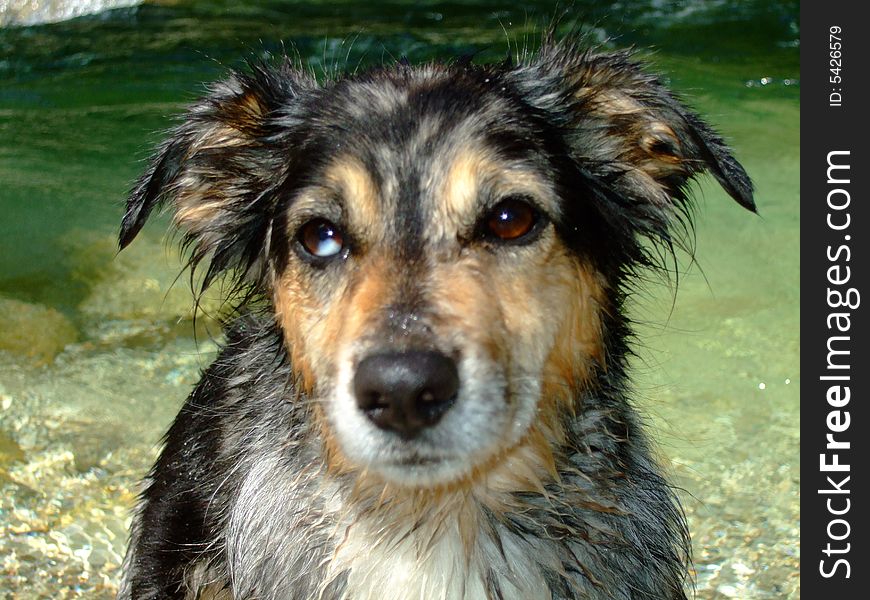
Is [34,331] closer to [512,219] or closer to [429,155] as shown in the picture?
[429,155]

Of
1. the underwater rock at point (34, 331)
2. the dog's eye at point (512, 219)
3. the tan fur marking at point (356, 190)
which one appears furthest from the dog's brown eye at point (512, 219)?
the underwater rock at point (34, 331)

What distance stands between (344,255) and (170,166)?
760mm

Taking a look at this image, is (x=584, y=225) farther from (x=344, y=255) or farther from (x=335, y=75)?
(x=335, y=75)

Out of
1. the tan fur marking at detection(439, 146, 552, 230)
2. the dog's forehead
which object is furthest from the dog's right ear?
the tan fur marking at detection(439, 146, 552, 230)

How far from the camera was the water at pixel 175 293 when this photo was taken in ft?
16.8

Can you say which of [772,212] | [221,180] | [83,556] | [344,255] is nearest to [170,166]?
[221,180]

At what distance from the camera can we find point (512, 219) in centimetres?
327

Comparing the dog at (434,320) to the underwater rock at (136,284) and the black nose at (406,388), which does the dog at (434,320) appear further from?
the underwater rock at (136,284)

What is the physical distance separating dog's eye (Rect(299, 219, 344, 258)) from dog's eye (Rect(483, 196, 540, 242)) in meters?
0.47

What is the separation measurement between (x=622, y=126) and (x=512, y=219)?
64cm

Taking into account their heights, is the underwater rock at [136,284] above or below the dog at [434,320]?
below

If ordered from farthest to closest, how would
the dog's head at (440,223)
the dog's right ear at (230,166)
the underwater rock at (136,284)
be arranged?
the underwater rock at (136,284), the dog's right ear at (230,166), the dog's head at (440,223)

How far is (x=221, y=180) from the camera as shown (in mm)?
3830

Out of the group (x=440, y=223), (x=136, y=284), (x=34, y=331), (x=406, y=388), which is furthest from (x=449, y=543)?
(x=136, y=284)
